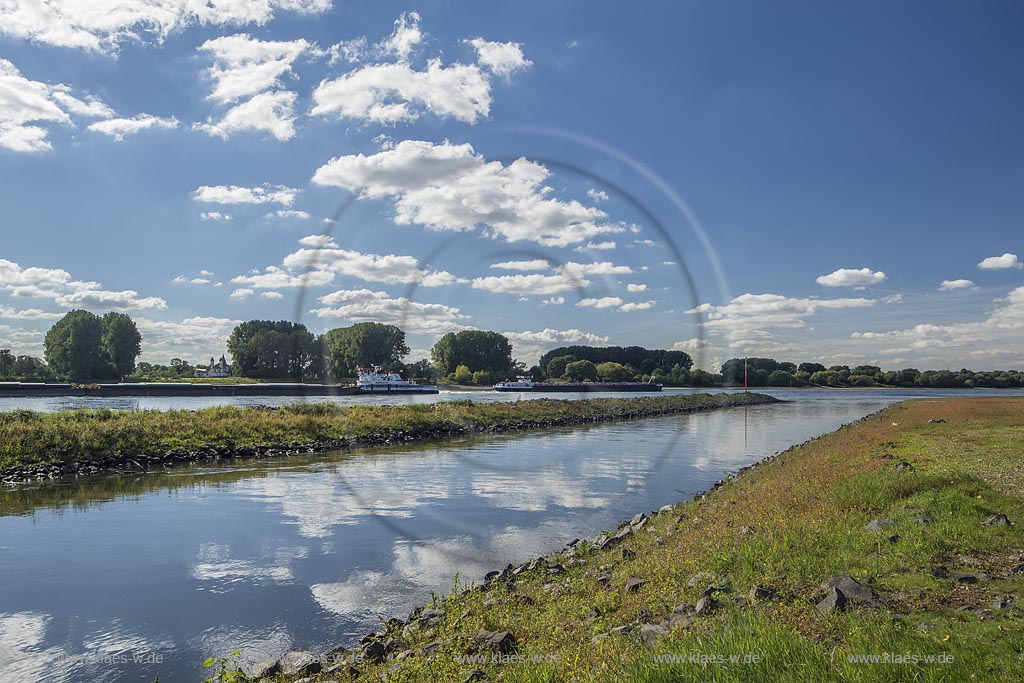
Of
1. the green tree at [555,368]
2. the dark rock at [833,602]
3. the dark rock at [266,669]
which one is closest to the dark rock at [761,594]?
the dark rock at [833,602]

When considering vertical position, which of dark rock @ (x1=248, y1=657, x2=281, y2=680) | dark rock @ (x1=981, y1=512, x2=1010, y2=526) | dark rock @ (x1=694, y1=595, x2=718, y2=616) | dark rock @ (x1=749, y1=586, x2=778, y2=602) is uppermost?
dark rock @ (x1=981, y1=512, x2=1010, y2=526)

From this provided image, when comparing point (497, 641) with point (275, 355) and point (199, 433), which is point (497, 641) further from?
point (275, 355)

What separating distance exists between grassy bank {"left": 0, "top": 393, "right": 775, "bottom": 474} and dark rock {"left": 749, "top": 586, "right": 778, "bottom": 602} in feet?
113

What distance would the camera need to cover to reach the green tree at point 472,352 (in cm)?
3922

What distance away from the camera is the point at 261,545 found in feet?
60.0

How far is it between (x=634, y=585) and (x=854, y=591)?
12.4 ft

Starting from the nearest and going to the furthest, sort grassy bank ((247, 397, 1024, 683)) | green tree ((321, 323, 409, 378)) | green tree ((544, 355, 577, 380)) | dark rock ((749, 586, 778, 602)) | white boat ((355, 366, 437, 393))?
1. grassy bank ((247, 397, 1024, 683))
2. dark rock ((749, 586, 778, 602))
3. green tree ((321, 323, 409, 378))
4. green tree ((544, 355, 577, 380))
5. white boat ((355, 366, 437, 393))

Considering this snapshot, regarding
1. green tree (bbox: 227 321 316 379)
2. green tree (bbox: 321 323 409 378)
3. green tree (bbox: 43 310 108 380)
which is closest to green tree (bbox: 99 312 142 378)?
green tree (bbox: 43 310 108 380)

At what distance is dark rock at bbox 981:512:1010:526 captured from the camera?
12.7m

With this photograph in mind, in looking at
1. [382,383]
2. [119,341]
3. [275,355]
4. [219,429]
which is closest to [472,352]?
[219,429]

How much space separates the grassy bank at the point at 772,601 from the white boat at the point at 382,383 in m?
149

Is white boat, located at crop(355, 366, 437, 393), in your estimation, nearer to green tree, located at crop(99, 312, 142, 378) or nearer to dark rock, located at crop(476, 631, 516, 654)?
green tree, located at crop(99, 312, 142, 378)

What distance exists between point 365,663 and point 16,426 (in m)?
35.6

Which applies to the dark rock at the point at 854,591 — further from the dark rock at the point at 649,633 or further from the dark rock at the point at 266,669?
the dark rock at the point at 266,669
